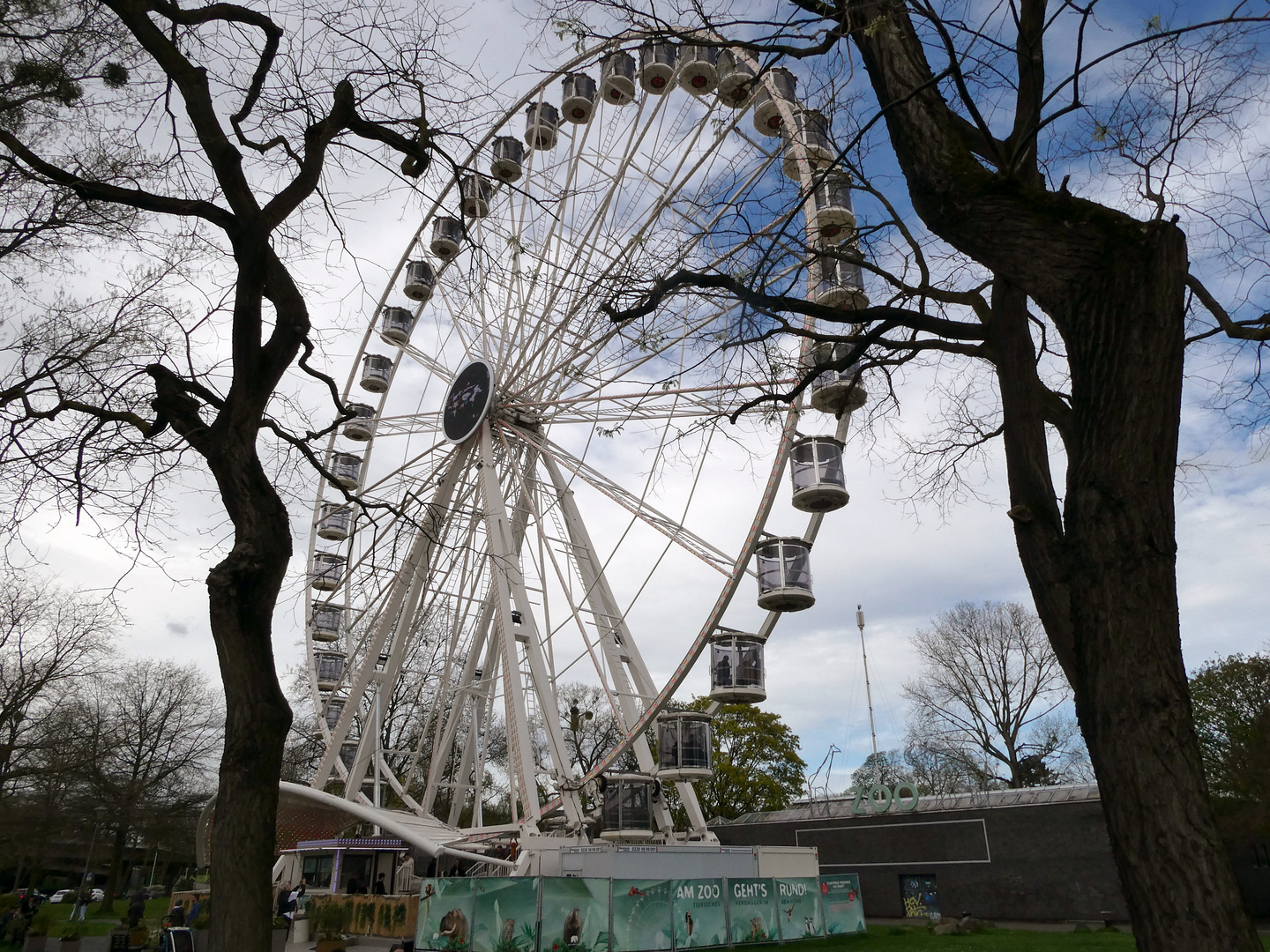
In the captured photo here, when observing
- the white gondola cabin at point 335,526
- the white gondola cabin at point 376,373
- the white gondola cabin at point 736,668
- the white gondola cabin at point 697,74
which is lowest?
the white gondola cabin at point 736,668

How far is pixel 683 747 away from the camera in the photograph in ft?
50.2

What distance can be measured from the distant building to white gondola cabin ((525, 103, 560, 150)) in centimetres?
1962

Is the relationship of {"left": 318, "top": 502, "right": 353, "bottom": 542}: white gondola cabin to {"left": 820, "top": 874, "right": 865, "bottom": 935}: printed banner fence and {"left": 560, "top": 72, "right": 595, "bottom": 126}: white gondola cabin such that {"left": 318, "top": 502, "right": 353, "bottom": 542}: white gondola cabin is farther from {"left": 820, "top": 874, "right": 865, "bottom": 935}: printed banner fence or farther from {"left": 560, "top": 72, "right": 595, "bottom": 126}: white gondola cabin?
{"left": 820, "top": 874, "right": 865, "bottom": 935}: printed banner fence

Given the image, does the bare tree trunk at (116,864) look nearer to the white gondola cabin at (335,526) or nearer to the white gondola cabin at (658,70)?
the white gondola cabin at (335,526)

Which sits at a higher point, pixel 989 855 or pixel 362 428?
pixel 362 428

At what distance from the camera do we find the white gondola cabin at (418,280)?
21938mm

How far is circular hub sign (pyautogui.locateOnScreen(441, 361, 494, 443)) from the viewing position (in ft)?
59.6

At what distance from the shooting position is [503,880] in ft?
41.5

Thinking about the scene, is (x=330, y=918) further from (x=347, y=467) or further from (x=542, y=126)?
(x=542, y=126)

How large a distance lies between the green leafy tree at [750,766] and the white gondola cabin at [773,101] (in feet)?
83.4

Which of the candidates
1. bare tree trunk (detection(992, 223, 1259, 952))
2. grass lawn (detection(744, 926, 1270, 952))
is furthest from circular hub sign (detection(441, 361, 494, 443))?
bare tree trunk (detection(992, 223, 1259, 952))

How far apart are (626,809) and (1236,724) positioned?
19.7 metres

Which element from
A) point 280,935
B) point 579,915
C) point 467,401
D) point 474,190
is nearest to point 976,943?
point 579,915

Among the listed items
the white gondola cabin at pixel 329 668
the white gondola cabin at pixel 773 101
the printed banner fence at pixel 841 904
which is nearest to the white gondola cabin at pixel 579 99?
the white gondola cabin at pixel 773 101
